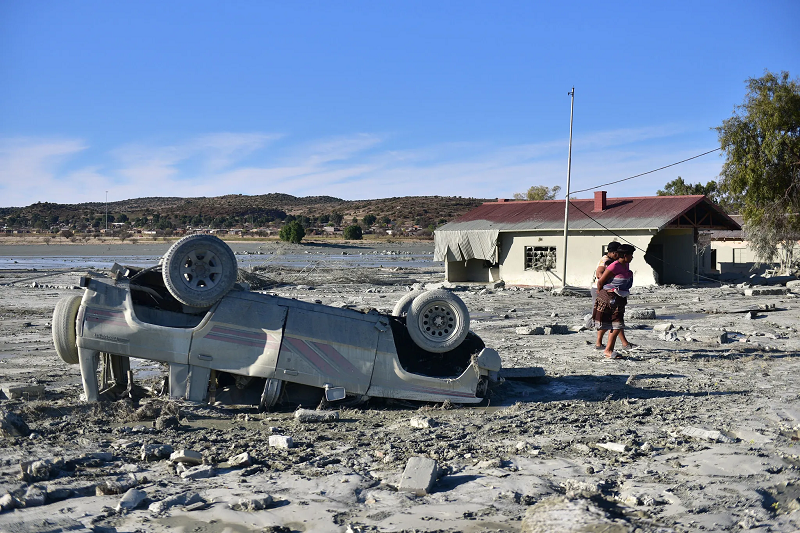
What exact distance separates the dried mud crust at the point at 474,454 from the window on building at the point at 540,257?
18.9 metres

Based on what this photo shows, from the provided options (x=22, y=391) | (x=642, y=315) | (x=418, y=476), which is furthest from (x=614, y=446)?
(x=642, y=315)

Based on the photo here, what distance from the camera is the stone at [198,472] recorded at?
17.5ft

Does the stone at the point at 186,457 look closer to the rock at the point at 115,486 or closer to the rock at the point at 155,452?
the rock at the point at 155,452

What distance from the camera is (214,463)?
225 inches

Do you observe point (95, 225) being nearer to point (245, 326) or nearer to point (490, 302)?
point (490, 302)

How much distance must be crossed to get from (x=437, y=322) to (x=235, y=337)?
83.5 inches

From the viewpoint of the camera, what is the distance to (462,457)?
5910mm

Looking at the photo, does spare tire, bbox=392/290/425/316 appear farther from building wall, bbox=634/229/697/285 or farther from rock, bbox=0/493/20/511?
building wall, bbox=634/229/697/285

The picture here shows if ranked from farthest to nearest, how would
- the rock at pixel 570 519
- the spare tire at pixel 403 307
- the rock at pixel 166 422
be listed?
the spare tire at pixel 403 307 → the rock at pixel 166 422 → the rock at pixel 570 519

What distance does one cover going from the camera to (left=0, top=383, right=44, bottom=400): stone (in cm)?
781

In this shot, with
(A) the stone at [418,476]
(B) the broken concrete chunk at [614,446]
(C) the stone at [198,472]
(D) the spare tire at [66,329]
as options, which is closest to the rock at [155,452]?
(C) the stone at [198,472]

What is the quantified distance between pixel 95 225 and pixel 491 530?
109 m

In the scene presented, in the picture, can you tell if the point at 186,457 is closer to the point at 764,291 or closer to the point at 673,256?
the point at 764,291

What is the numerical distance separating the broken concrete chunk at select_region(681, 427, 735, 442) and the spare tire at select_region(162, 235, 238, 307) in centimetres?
458
